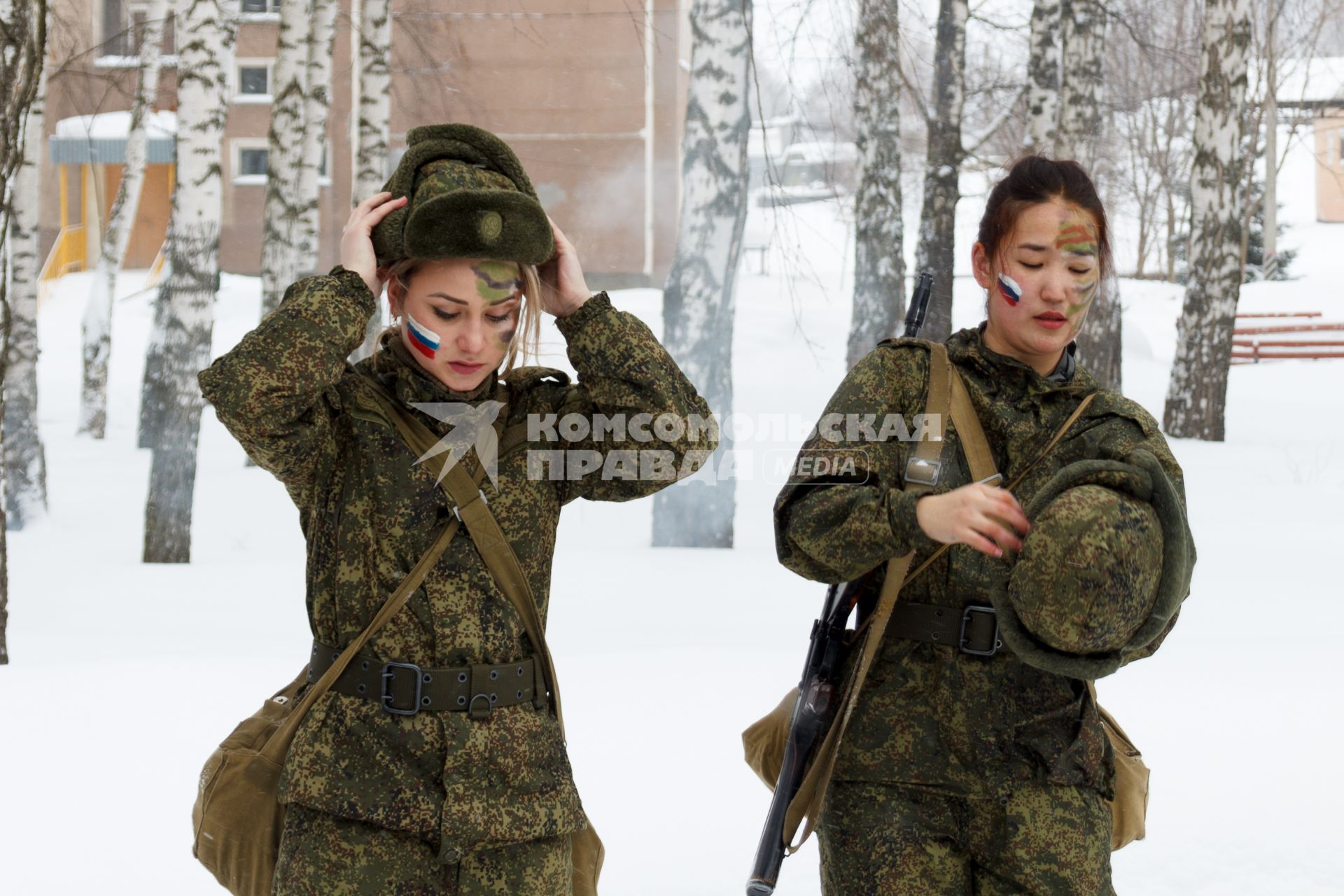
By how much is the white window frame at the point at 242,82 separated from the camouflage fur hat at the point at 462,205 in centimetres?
2540

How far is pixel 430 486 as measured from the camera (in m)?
2.23

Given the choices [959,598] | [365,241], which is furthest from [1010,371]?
[365,241]

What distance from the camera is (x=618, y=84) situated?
2294cm

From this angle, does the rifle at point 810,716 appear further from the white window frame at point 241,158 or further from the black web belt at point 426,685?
the white window frame at point 241,158

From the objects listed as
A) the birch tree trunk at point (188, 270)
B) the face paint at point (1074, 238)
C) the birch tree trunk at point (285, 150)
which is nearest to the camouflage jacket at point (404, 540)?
the face paint at point (1074, 238)

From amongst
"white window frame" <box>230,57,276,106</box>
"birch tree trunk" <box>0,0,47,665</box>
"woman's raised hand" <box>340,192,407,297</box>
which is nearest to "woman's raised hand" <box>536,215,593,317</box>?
"woman's raised hand" <box>340,192,407,297</box>

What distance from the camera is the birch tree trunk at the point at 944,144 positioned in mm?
12180

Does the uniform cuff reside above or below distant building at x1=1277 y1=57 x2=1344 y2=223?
below

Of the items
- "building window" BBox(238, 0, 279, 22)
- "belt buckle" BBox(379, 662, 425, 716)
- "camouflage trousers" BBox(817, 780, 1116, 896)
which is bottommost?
"camouflage trousers" BBox(817, 780, 1116, 896)

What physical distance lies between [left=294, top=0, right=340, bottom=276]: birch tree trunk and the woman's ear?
12075mm

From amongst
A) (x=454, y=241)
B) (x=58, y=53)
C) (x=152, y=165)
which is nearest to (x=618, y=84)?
(x=58, y=53)

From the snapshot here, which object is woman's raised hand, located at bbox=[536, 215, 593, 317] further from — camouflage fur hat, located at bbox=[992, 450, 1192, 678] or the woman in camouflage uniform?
camouflage fur hat, located at bbox=[992, 450, 1192, 678]

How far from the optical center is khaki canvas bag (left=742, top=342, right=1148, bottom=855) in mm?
2340

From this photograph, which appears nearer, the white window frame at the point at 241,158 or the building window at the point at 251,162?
the white window frame at the point at 241,158
